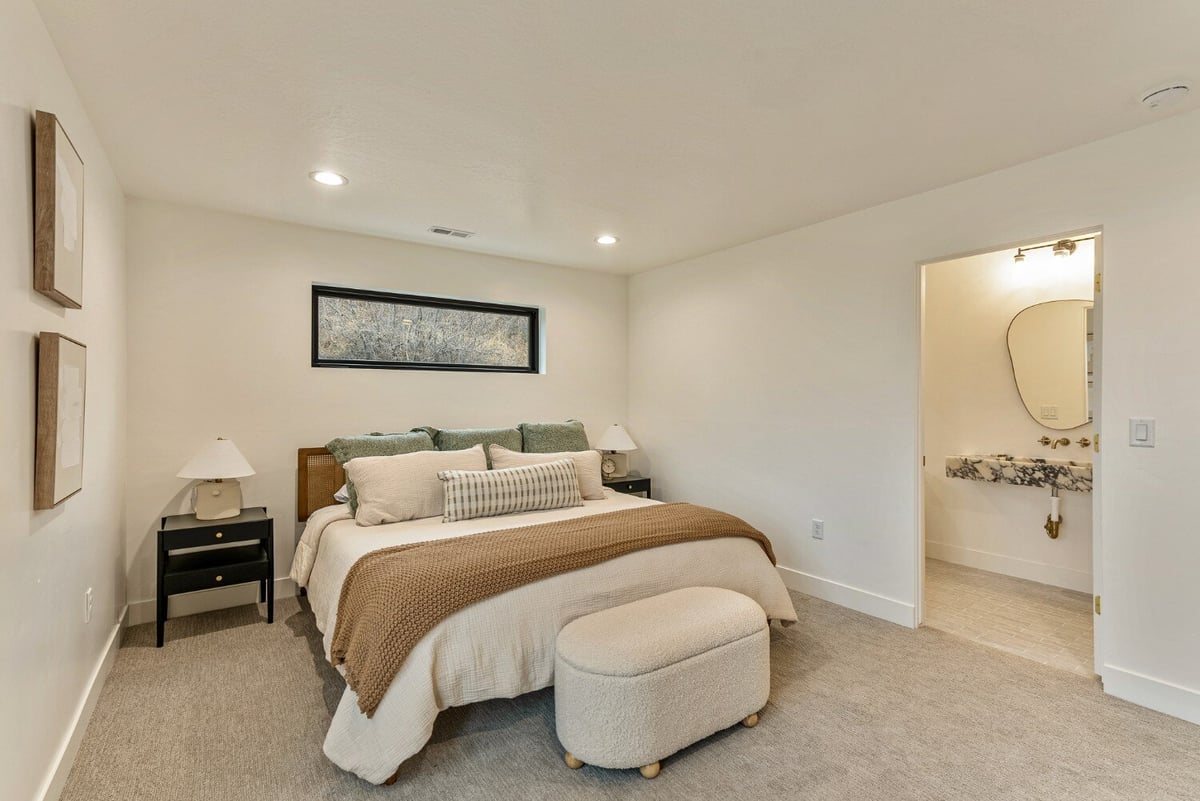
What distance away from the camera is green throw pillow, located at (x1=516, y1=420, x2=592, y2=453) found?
4.22 meters

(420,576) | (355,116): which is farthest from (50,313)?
(420,576)

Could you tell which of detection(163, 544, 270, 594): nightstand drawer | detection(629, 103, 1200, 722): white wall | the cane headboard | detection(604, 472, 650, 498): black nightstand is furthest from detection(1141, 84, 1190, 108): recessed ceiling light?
detection(163, 544, 270, 594): nightstand drawer

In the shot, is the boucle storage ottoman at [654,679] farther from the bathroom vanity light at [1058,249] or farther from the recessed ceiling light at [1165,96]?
the bathroom vanity light at [1058,249]

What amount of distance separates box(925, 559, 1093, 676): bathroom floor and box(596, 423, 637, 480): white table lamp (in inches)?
91.5

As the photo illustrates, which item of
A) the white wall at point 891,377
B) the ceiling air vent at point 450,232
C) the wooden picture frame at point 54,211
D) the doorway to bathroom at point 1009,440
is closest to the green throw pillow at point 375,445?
the ceiling air vent at point 450,232

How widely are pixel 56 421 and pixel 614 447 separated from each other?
11.2 feet

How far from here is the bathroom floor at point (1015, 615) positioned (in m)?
2.86

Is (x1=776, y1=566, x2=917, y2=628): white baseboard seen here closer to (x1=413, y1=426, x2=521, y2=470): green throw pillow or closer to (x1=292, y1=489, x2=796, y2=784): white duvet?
(x1=292, y1=489, x2=796, y2=784): white duvet

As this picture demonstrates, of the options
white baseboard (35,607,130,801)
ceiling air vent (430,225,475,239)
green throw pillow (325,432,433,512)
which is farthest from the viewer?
ceiling air vent (430,225,475,239)

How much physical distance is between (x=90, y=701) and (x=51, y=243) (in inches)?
71.5

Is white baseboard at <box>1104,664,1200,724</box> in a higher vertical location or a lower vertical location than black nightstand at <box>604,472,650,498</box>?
lower

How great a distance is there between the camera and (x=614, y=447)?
4.62m

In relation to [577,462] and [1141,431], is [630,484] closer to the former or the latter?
[577,462]

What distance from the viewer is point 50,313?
179 centimetres
